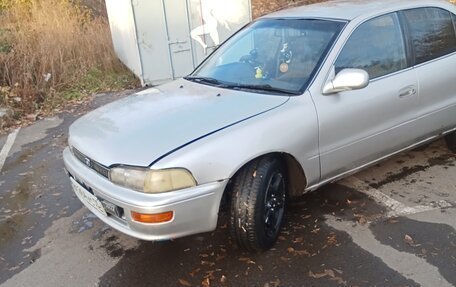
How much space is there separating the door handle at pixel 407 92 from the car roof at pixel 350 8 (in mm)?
653

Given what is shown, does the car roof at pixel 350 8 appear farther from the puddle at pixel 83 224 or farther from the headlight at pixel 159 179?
the puddle at pixel 83 224

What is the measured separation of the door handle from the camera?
3643mm

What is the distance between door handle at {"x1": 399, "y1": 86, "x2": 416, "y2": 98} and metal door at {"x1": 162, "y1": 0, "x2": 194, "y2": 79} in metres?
5.84

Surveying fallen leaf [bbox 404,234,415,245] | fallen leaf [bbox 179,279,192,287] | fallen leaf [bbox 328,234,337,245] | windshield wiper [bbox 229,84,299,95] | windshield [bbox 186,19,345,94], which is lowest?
fallen leaf [bbox 404,234,415,245]

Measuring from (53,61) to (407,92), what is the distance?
279 inches

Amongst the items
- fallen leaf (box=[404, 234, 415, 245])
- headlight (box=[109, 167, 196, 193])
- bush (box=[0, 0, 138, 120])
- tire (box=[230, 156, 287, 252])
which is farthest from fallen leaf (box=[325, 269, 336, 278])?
bush (box=[0, 0, 138, 120])

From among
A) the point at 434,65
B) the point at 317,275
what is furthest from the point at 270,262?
the point at 434,65

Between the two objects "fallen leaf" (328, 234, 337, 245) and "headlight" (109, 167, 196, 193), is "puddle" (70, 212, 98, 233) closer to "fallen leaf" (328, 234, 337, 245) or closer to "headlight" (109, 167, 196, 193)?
"headlight" (109, 167, 196, 193)

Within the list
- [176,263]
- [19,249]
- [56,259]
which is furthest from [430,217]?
[19,249]

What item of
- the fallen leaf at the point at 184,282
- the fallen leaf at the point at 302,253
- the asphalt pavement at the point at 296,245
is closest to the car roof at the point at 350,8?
the asphalt pavement at the point at 296,245

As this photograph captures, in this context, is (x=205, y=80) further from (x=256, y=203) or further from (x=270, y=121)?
(x=256, y=203)

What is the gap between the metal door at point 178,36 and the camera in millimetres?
8648

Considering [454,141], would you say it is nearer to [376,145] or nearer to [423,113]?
[423,113]

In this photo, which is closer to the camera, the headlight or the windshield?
the headlight
